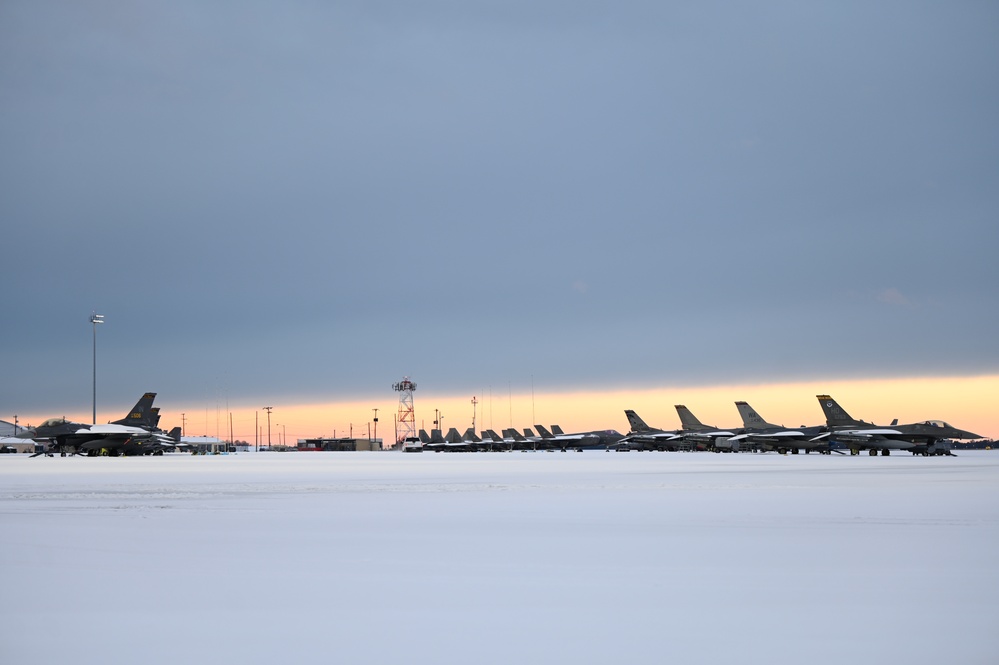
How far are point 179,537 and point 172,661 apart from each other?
7.36 meters

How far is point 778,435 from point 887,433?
1557 centimetres

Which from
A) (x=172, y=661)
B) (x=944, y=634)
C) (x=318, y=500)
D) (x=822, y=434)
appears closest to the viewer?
(x=172, y=661)

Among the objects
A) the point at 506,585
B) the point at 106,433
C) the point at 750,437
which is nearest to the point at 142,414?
the point at 106,433

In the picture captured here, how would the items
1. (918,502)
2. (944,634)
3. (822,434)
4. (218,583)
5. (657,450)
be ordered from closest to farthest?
(944,634) < (218,583) < (918,502) < (822,434) < (657,450)

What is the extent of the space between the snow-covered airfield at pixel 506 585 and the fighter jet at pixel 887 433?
50.8 m

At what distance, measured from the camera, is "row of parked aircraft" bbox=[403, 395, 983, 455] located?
63906 mm

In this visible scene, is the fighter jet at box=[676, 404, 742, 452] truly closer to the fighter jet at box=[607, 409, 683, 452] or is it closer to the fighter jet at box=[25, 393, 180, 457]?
the fighter jet at box=[607, 409, 683, 452]

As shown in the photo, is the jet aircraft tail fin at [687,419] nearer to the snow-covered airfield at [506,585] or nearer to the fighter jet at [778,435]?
the fighter jet at [778,435]

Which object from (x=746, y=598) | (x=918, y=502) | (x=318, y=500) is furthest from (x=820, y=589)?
(x=318, y=500)

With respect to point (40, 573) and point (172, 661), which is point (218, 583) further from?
point (172, 661)

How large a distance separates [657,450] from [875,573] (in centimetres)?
11267

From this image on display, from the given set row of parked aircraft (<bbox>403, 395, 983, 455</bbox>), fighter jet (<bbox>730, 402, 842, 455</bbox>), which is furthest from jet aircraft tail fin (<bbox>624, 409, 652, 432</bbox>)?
fighter jet (<bbox>730, 402, 842, 455</bbox>)

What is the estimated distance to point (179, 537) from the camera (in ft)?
42.9

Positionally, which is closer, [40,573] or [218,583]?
[218,583]
